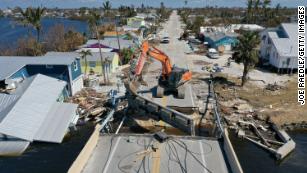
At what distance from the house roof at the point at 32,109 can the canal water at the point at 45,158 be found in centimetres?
149

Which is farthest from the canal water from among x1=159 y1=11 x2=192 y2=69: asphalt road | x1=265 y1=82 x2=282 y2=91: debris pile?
x1=159 y1=11 x2=192 y2=69: asphalt road

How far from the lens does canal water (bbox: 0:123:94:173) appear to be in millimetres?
25405

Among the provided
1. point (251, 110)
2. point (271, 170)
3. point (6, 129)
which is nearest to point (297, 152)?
point (271, 170)

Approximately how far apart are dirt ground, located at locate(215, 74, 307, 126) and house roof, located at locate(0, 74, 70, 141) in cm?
2029

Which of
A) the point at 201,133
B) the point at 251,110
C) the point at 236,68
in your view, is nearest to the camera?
the point at 201,133

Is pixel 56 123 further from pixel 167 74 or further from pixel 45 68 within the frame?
pixel 167 74

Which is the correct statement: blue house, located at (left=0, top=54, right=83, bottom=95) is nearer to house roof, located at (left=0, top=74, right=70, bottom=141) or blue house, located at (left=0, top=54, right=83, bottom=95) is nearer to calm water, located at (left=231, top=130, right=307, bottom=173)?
house roof, located at (left=0, top=74, right=70, bottom=141)

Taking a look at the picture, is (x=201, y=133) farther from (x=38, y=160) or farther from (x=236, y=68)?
(x=236, y=68)

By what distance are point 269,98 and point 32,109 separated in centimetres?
2778

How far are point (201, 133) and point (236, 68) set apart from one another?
82.6 ft

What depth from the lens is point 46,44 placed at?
6438 centimetres

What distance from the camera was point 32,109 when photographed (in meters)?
30.5

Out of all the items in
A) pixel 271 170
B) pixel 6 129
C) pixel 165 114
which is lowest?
pixel 271 170

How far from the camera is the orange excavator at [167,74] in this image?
109ft
